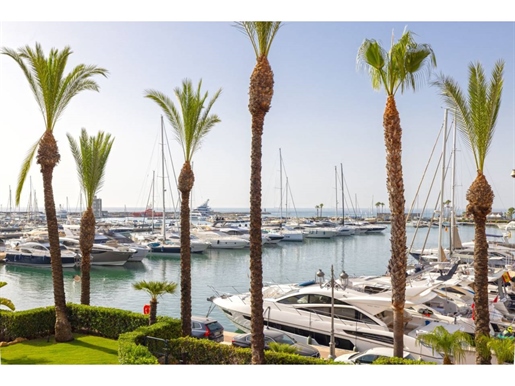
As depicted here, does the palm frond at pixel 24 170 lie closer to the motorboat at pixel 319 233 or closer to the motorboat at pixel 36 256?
the motorboat at pixel 36 256

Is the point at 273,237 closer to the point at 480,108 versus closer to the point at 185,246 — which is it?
the point at 185,246

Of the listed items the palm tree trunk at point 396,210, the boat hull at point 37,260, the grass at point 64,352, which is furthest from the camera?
the boat hull at point 37,260

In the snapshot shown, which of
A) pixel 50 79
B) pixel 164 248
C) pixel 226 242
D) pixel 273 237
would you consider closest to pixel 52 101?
pixel 50 79

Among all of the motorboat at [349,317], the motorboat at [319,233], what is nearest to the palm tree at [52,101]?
the motorboat at [349,317]

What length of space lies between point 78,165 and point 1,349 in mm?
6315

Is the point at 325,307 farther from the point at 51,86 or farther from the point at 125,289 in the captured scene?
the point at 125,289

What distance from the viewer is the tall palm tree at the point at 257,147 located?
9.34m

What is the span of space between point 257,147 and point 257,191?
960 mm

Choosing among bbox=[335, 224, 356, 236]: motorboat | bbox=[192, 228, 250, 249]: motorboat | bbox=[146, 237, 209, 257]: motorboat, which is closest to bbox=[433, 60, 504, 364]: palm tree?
bbox=[146, 237, 209, 257]: motorboat

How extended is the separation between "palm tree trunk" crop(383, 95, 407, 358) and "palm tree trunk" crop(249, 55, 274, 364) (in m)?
2.76

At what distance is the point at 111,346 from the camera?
1201 centimetres

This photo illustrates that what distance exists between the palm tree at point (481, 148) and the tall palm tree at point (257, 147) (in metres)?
4.35
